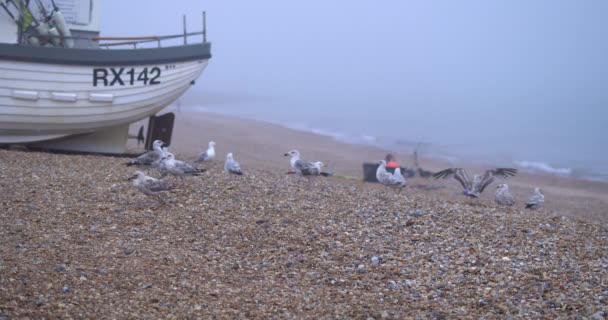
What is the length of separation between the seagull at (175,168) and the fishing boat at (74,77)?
2904mm

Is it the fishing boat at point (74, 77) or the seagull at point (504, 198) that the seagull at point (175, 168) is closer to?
the fishing boat at point (74, 77)

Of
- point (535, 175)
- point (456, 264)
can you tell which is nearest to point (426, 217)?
point (456, 264)

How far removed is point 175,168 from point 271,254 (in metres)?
3.21

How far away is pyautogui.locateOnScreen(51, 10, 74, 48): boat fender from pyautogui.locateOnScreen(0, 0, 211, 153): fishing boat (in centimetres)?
2

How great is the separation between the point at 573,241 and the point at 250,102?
3776cm

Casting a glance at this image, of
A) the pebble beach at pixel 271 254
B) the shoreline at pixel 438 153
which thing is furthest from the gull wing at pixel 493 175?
the shoreline at pixel 438 153

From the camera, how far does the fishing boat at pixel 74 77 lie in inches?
434

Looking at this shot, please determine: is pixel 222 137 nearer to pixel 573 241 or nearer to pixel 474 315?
pixel 573 241

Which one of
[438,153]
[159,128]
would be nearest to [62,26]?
[159,128]

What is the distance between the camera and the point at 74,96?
37.8 feet

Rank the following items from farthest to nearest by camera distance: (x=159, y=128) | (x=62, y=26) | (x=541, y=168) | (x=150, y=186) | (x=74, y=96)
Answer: (x=541, y=168)
(x=159, y=128)
(x=62, y=26)
(x=74, y=96)
(x=150, y=186)

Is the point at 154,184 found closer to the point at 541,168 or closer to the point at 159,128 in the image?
the point at 159,128

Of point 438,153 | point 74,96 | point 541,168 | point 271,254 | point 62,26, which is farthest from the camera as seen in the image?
point 438,153

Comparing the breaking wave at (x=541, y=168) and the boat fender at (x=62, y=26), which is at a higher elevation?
the boat fender at (x=62, y=26)
